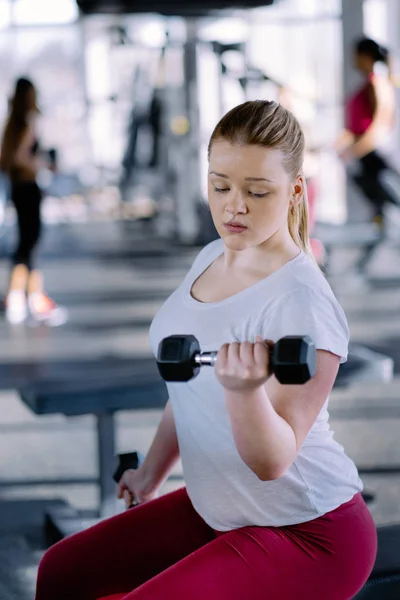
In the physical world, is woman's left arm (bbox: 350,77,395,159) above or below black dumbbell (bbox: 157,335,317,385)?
above

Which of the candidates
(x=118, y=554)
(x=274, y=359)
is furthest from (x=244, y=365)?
(x=118, y=554)

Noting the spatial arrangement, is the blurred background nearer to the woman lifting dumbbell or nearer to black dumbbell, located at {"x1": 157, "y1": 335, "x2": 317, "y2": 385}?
the woman lifting dumbbell

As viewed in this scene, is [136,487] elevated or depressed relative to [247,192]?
depressed

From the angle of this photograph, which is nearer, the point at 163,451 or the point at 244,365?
the point at 244,365

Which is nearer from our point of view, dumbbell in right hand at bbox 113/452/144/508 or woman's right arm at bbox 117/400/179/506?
woman's right arm at bbox 117/400/179/506

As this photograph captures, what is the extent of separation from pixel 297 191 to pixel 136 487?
55 cm

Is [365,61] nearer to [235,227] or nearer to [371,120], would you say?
[371,120]

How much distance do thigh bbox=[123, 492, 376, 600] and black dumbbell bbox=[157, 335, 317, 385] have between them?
275 mm

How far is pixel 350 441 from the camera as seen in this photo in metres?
3.25

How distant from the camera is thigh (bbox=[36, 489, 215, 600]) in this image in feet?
4.31

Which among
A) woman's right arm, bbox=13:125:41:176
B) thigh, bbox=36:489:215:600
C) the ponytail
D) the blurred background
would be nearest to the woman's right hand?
thigh, bbox=36:489:215:600

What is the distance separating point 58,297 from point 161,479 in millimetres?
5340

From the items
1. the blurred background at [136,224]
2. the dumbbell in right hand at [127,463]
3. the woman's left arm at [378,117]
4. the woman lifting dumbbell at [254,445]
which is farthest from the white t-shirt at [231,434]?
the woman's left arm at [378,117]

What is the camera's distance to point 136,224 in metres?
12.8
